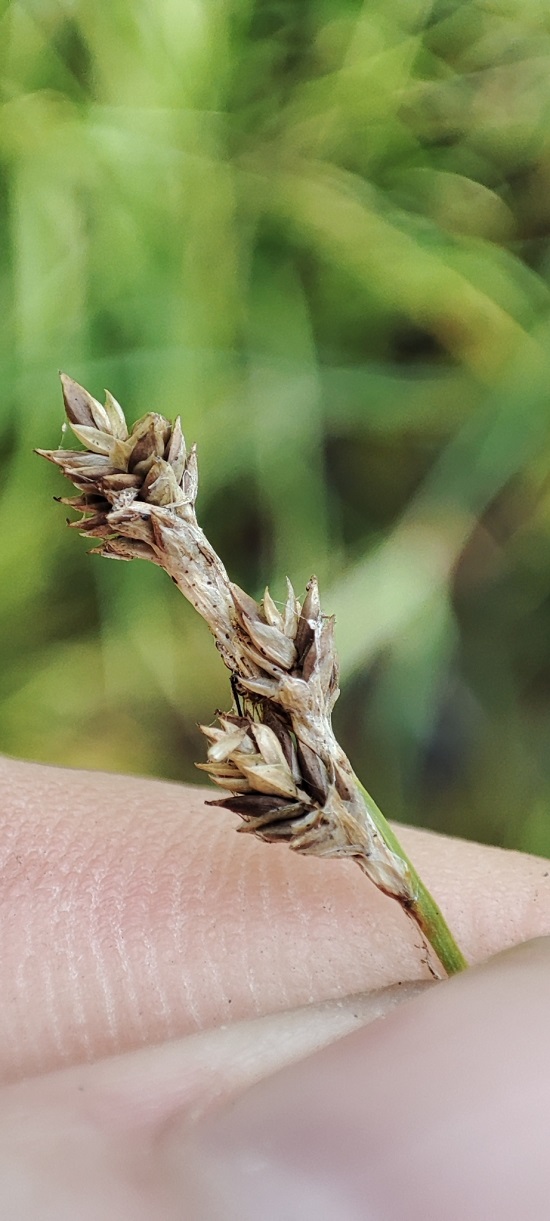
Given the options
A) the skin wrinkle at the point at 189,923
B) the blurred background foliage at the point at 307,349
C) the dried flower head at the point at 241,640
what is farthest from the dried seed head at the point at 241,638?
the blurred background foliage at the point at 307,349

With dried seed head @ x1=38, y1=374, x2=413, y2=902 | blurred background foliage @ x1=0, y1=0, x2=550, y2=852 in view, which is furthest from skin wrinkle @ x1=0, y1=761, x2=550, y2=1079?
blurred background foliage @ x1=0, y1=0, x2=550, y2=852

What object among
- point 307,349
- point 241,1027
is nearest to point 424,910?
point 241,1027

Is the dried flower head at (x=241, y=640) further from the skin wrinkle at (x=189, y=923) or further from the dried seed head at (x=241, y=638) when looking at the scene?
the skin wrinkle at (x=189, y=923)

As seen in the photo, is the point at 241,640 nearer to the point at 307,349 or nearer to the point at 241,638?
the point at 241,638

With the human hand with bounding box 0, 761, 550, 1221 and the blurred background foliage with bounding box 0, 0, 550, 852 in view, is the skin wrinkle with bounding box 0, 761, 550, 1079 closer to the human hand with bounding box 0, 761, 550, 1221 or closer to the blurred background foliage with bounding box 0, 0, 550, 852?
the human hand with bounding box 0, 761, 550, 1221

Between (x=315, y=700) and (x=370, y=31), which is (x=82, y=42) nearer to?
(x=370, y=31)

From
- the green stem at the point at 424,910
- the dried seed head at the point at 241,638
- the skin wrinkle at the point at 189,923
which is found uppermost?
the dried seed head at the point at 241,638

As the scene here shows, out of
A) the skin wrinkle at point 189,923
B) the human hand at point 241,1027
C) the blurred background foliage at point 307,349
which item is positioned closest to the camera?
the human hand at point 241,1027
